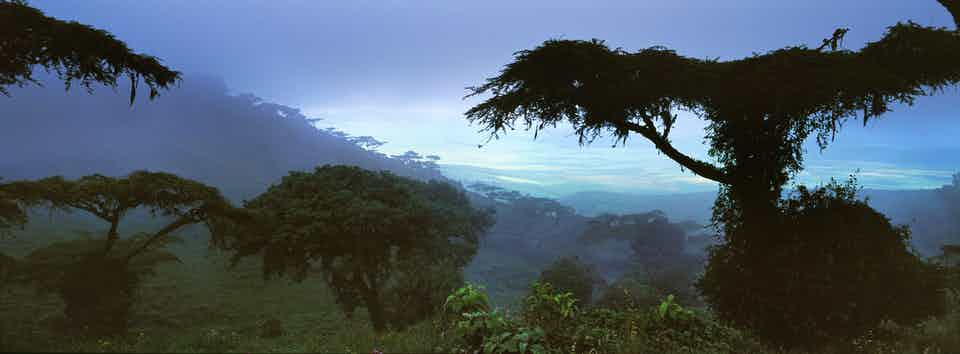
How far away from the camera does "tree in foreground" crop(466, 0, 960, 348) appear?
39.1ft

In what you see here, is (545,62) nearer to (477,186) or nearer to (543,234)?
(543,234)

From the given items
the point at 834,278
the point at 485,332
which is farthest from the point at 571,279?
the point at 485,332

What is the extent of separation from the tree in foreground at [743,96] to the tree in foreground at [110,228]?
490 inches

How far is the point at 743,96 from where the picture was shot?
40.4 ft

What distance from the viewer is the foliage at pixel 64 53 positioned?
34.9 ft

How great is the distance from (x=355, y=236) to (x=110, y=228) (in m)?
10.1

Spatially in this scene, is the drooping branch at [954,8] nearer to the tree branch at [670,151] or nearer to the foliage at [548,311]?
the tree branch at [670,151]

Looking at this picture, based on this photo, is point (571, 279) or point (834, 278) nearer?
point (834, 278)

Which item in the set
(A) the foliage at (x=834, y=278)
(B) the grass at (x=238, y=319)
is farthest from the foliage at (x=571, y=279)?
(A) the foliage at (x=834, y=278)

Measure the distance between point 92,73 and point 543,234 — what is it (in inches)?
4175

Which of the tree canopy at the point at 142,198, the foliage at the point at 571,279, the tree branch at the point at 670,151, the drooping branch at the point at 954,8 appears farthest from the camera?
the foliage at the point at 571,279

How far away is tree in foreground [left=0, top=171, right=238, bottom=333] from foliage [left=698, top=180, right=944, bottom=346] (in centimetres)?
1883

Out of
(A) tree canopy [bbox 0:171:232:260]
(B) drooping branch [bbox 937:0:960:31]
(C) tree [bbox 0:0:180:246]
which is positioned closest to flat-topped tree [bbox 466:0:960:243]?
(B) drooping branch [bbox 937:0:960:31]

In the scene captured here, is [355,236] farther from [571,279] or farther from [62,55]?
[571,279]
